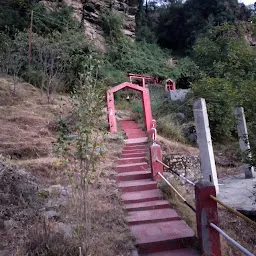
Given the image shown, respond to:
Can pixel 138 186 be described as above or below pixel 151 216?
above

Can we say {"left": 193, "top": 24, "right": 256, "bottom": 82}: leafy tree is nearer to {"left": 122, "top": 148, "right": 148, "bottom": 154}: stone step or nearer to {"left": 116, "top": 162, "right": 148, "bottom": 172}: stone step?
{"left": 122, "top": 148, "right": 148, "bottom": 154}: stone step

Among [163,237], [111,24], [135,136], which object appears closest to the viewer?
[163,237]

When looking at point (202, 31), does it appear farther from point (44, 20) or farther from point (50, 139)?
point (50, 139)

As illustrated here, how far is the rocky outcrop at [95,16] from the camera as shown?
20.4m

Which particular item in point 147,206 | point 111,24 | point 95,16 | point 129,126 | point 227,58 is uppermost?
point 95,16

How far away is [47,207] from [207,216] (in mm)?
2692

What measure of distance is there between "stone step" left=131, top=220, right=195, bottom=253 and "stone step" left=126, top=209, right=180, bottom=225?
0.22 meters

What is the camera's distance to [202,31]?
2491cm

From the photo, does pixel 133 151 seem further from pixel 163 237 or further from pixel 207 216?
pixel 207 216

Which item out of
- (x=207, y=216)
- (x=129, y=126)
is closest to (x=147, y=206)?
(x=207, y=216)

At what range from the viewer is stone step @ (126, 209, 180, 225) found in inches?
187

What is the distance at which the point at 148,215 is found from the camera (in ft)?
16.4

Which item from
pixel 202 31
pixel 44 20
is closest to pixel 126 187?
pixel 44 20

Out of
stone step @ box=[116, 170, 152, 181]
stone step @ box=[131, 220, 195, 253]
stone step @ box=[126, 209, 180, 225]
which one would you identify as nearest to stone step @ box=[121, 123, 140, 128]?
stone step @ box=[116, 170, 152, 181]
